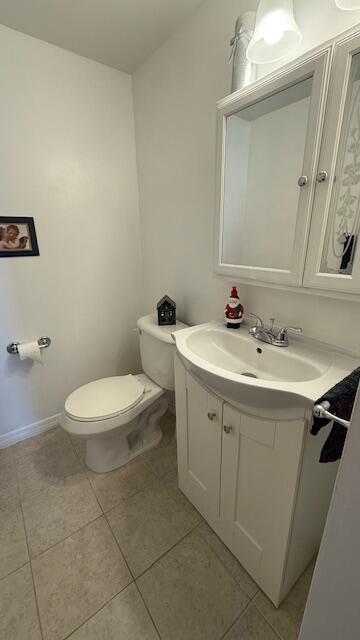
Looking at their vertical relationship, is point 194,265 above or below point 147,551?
above

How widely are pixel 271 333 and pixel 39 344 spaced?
1378mm

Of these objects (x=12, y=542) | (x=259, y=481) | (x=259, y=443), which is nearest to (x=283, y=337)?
(x=259, y=443)

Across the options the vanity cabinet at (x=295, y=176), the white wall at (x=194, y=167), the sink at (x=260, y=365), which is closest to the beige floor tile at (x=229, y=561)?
the sink at (x=260, y=365)

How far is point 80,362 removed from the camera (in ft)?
5.92

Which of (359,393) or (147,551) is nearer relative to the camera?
(359,393)

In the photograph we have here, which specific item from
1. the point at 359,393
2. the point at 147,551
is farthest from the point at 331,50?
the point at 147,551

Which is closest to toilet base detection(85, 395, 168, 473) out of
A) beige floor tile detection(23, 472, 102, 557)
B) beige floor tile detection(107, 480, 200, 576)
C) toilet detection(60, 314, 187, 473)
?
toilet detection(60, 314, 187, 473)

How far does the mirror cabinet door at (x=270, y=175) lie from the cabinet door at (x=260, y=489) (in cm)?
49

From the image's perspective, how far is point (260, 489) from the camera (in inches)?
33.1

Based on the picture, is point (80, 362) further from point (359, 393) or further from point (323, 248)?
point (359, 393)

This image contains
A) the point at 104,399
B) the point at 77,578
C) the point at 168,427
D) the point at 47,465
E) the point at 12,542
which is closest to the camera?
the point at 77,578

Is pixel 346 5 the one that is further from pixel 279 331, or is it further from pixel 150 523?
pixel 150 523

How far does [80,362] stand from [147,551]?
115 centimetres

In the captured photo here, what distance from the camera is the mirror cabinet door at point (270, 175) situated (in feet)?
2.52
